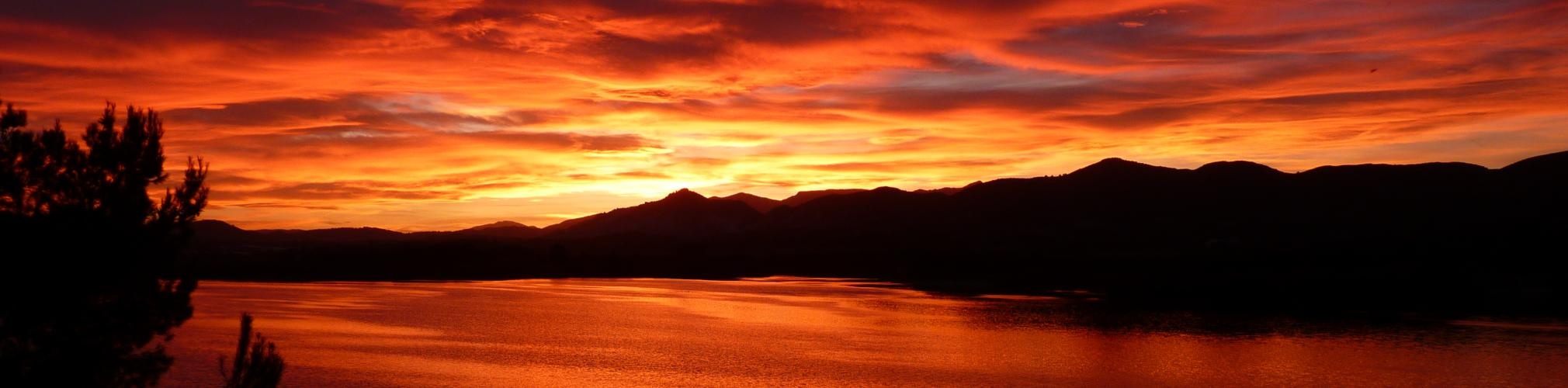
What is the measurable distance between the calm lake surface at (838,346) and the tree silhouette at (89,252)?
16537mm

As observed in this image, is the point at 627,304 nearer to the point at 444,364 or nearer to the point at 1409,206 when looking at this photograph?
the point at 444,364

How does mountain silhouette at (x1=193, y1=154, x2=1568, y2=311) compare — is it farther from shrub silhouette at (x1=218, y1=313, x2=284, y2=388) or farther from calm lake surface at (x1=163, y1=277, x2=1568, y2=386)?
shrub silhouette at (x1=218, y1=313, x2=284, y2=388)

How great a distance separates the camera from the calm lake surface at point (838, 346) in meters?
44.7

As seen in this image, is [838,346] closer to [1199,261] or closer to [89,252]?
[89,252]

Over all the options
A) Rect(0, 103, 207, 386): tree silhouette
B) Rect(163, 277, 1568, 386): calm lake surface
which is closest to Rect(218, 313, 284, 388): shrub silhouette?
Rect(0, 103, 207, 386): tree silhouette

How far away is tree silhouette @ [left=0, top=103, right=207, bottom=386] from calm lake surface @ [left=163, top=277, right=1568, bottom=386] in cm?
1654

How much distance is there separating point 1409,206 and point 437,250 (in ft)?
564

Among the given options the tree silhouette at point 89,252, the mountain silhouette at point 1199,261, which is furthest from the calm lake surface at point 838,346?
the mountain silhouette at point 1199,261

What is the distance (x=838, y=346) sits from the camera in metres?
56.2

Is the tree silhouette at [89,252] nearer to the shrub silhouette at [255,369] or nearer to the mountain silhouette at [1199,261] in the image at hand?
the shrub silhouette at [255,369]

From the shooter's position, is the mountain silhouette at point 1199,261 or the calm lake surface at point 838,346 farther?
the mountain silhouette at point 1199,261

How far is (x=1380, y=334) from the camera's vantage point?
64.1 m

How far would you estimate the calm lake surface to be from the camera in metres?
44.7

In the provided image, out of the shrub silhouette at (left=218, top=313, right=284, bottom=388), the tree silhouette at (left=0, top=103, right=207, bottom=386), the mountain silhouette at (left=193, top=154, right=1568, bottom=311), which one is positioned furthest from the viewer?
the mountain silhouette at (left=193, top=154, right=1568, bottom=311)
